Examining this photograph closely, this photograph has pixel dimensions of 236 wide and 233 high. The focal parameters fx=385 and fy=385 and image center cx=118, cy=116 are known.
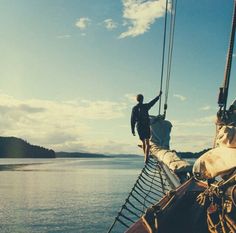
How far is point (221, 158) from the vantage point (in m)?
4.17

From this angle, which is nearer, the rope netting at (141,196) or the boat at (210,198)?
the boat at (210,198)

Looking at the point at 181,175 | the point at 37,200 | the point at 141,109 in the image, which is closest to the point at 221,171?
A: the point at 181,175

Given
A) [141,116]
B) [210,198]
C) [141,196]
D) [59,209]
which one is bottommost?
[59,209]

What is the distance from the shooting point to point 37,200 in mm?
44281

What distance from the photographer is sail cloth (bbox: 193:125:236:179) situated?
3.93 m

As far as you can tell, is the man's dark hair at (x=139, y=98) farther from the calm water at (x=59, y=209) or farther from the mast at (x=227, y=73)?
the calm water at (x=59, y=209)

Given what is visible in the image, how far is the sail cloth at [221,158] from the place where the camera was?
12.9 feet

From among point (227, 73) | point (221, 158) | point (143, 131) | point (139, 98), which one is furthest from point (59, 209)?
point (221, 158)

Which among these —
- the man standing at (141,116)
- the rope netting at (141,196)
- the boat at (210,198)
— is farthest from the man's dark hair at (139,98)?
the boat at (210,198)

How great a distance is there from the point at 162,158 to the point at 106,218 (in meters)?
22.3

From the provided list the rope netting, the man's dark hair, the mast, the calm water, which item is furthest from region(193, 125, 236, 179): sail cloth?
the calm water

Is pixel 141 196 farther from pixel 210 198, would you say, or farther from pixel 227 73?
pixel 210 198

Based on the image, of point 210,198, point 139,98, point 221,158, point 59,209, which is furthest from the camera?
point 59,209

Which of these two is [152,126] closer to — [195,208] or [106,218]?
[195,208]
